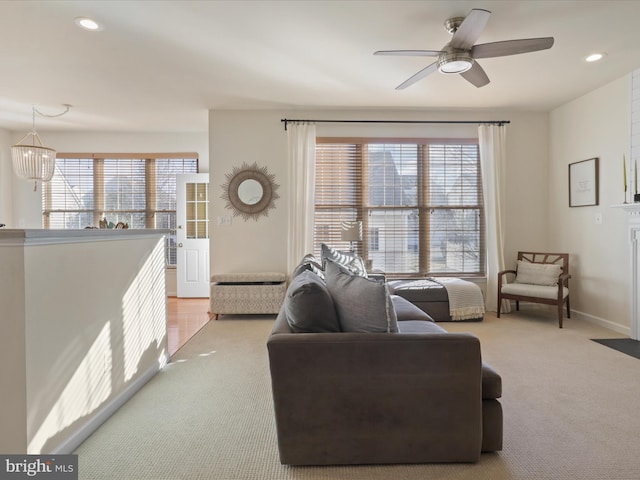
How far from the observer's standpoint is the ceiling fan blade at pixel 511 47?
242cm

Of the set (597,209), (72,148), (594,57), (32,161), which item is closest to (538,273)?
(597,209)

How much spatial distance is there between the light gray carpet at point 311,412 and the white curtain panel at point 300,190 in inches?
68.6

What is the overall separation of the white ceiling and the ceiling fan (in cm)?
26

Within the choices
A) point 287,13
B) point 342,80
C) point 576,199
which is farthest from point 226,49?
point 576,199

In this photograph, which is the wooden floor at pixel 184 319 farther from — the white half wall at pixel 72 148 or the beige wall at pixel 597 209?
the beige wall at pixel 597 209

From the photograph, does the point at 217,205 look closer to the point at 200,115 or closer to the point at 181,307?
the point at 200,115

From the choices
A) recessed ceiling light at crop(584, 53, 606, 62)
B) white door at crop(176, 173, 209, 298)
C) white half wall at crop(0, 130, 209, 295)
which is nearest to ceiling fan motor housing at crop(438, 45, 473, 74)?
recessed ceiling light at crop(584, 53, 606, 62)

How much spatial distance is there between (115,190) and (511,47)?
244 inches

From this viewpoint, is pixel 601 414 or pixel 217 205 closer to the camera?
pixel 601 414

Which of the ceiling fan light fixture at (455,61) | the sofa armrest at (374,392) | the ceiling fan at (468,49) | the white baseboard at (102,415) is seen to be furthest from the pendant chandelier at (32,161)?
the ceiling fan light fixture at (455,61)

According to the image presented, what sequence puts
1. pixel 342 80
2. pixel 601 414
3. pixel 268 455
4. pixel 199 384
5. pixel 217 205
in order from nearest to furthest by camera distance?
1. pixel 268 455
2. pixel 601 414
3. pixel 199 384
4. pixel 342 80
5. pixel 217 205

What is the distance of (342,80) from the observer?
3932 mm

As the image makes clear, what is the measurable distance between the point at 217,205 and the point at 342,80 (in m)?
2.34

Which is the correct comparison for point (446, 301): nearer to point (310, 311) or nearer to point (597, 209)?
point (597, 209)
